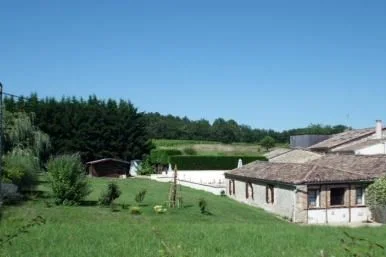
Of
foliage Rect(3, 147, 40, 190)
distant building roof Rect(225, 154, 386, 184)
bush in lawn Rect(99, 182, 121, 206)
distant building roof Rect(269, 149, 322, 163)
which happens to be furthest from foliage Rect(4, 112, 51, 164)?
distant building roof Rect(269, 149, 322, 163)

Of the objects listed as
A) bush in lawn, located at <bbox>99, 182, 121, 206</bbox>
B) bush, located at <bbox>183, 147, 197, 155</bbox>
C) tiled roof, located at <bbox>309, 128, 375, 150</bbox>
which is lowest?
bush in lawn, located at <bbox>99, 182, 121, 206</bbox>

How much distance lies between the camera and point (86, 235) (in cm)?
1628

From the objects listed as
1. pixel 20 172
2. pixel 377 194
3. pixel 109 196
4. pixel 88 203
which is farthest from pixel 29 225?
pixel 377 194

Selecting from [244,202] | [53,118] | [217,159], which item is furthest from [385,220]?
[53,118]

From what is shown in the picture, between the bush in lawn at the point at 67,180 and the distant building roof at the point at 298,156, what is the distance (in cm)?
2388

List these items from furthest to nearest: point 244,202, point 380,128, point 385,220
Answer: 1. point 380,128
2. point 244,202
3. point 385,220

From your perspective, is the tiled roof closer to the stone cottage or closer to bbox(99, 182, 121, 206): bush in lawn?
the stone cottage

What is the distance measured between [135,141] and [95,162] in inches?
294

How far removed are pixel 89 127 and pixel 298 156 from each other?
101 ft

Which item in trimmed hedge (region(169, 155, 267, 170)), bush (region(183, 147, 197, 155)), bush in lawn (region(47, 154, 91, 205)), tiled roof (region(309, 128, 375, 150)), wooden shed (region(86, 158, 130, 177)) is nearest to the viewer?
bush in lawn (region(47, 154, 91, 205))

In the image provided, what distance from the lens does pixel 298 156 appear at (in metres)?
46.8

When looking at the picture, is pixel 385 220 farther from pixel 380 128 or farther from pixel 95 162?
pixel 95 162

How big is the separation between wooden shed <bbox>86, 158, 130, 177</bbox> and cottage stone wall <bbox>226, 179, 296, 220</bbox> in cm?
2780

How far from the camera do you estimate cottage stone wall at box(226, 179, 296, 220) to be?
30172 mm
